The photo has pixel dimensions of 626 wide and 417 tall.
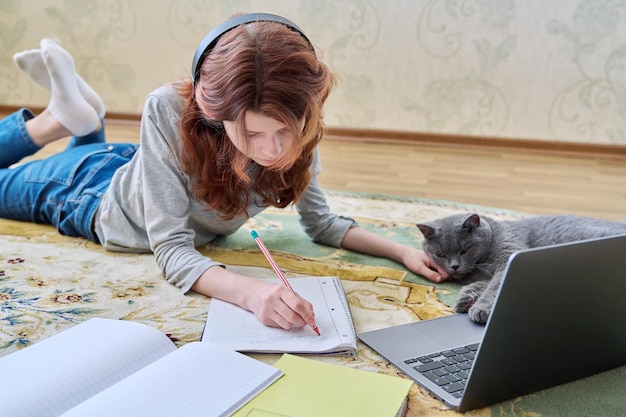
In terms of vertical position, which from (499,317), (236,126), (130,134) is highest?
(236,126)

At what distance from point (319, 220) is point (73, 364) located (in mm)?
812

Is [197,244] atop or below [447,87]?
below

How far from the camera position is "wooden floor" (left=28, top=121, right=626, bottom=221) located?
214cm

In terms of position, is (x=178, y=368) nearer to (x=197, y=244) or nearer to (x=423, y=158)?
(x=197, y=244)

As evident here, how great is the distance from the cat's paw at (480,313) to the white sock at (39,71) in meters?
1.23

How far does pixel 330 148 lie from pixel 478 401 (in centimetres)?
204

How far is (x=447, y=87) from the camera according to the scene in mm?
2822

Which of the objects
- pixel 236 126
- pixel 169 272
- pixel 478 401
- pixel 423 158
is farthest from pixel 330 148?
pixel 478 401

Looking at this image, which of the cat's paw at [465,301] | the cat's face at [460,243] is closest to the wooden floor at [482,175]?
the cat's face at [460,243]

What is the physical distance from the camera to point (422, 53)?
9.20 ft

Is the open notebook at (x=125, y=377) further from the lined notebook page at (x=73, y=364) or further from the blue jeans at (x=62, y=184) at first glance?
the blue jeans at (x=62, y=184)

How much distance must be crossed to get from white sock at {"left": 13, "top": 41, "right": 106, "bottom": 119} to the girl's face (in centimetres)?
92

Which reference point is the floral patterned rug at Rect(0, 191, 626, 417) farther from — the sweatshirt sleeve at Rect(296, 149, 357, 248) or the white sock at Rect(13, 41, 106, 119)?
the white sock at Rect(13, 41, 106, 119)

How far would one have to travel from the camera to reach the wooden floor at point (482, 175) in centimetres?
214
